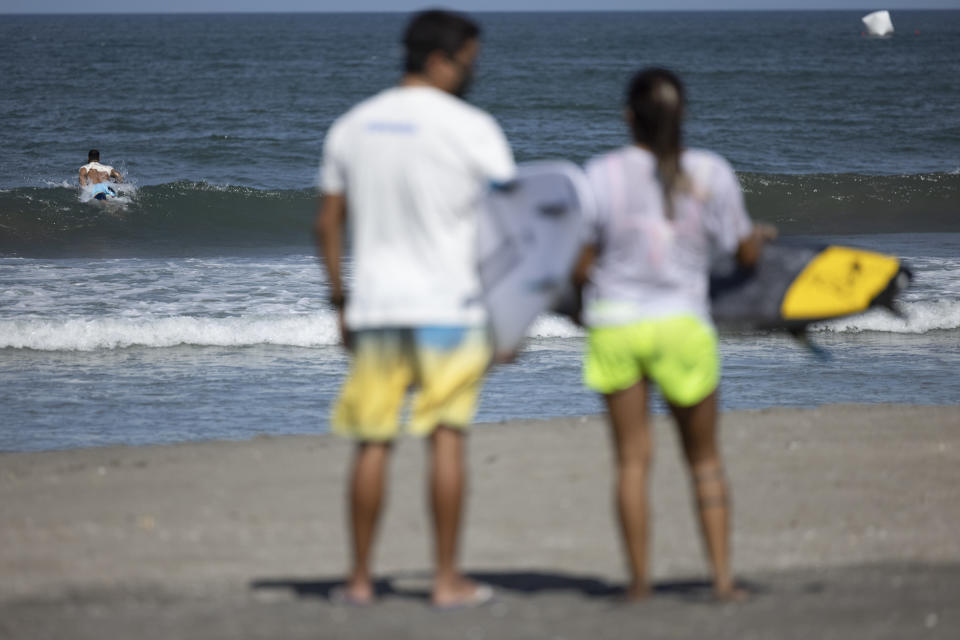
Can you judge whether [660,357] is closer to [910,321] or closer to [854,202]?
[910,321]

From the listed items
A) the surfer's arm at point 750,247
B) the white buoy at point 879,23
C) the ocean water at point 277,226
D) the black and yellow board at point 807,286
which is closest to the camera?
the surfer's arm at point 750,247

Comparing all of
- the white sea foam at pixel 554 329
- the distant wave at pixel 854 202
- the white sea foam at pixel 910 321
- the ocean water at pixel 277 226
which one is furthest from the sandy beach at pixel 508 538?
the distant wave at pixel 854 202

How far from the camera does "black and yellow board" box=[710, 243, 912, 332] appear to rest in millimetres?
4066

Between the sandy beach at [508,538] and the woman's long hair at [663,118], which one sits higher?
the woman's long hair at [663,118]

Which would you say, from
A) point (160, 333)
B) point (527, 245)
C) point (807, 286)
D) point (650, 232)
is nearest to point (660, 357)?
point (650, 232)

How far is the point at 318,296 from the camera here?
462 inches

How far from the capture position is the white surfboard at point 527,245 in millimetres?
3328

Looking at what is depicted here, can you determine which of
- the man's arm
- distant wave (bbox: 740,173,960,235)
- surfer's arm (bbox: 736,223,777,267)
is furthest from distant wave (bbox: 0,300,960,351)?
distant wave (bbox: 740,173,960,235)

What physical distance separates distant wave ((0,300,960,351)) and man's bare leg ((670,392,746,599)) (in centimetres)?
664

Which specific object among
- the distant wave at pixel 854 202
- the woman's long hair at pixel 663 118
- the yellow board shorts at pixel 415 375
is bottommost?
the distant wave at pixel 854 202

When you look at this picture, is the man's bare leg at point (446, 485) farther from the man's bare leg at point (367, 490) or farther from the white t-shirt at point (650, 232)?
the white t-shirt at point (650, 232)

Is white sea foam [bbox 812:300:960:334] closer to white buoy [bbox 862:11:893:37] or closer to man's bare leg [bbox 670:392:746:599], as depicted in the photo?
man's bare leg [bbox 670:392:746:599]

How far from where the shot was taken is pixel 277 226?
19.0 metres

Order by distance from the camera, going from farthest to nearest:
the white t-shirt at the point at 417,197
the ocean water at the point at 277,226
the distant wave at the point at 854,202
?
the distant wave at the point at 854,202 → the ocean water at the point at 277,226 → the white t-shirt at the point at 417,197
